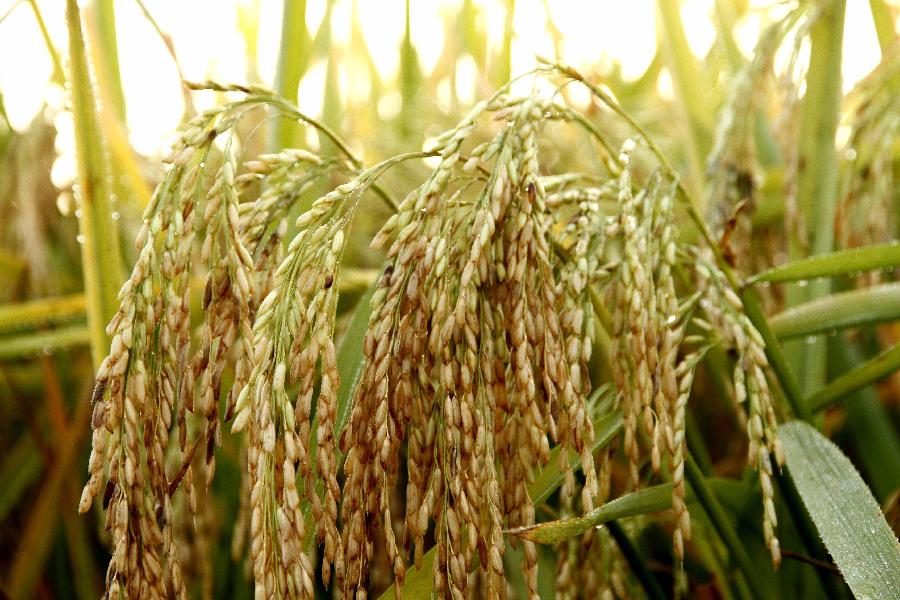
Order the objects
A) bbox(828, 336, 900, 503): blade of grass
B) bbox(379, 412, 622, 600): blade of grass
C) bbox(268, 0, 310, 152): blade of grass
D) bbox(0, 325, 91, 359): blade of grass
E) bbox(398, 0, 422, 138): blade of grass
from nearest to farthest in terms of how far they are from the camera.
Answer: bbox(379, 412, 622, 600): blade of grass → bbox(268, 0, 310, 152): blade of grass → bbox(828, 336, 900, 503): blade of grass → bbox(0, 325, 91, 359): blade of grass → bbox(398, 0, 422, 138): blade of grass

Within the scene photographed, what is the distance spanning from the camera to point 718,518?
0.87 meters

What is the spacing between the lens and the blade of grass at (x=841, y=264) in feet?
2.91

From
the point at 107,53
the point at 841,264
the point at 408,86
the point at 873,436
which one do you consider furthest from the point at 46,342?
the point at 873,436

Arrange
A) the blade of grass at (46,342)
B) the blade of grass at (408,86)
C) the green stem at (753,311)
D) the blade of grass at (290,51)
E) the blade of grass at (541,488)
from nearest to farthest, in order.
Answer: the blade of grass at (541,488)
the green stem at (753,311)
the blade of grass at (290,51)
the blade of grass at (46,342)
the blade of grass at (408,86)

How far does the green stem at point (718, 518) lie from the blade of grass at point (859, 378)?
24 centimetres

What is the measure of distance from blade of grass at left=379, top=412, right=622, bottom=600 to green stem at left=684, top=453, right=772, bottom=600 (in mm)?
84

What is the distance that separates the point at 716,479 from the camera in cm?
97

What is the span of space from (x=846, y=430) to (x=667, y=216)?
2.88 ft

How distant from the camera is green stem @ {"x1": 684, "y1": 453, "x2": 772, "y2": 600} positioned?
0.85 meters

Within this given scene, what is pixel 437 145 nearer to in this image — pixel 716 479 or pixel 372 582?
pixel 716 479

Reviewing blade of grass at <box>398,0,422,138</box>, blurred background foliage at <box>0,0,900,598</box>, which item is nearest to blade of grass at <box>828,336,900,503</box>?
blurred background foliage at <box>0,0,900,598</box>

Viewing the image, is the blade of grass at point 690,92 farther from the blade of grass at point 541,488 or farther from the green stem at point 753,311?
the blade of grass at point 541,488

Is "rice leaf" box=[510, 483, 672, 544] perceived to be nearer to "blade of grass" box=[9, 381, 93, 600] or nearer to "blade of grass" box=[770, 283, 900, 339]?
"blade of grass" box=[770, 283, 900, 339]

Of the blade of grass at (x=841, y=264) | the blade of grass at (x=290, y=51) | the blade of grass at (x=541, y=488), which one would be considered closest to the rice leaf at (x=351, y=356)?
the blade of grass at (x=541, y=488)
